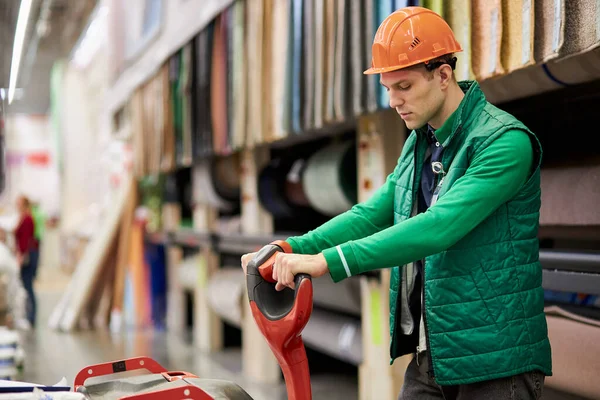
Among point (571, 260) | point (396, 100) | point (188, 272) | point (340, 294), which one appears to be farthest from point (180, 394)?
point (188, 272)

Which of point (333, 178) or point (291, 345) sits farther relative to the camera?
point (333, 178)

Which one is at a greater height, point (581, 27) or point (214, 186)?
point (581, 27)

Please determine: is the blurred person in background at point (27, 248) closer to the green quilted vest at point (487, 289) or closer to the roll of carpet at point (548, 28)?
the roll of carpet at point (548, 28)

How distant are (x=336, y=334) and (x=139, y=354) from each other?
2691 mm

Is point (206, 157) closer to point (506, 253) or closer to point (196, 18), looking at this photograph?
point (196, 18)

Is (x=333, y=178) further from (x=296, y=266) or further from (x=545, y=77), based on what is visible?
(x=296, y=266)

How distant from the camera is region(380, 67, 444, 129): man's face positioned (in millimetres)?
1870

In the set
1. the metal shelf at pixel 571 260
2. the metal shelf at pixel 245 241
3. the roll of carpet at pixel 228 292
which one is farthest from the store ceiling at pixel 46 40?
the metal shelf at pixel 571 260

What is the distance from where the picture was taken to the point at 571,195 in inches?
109

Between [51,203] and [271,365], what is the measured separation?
18.1 metres

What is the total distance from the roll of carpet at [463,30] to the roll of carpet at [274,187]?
8.56 feet

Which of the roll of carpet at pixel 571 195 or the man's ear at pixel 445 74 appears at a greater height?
the man's ear at pixel 445 74

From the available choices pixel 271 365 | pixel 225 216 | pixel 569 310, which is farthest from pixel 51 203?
pixel 569 310

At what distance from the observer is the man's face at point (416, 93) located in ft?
6.14
